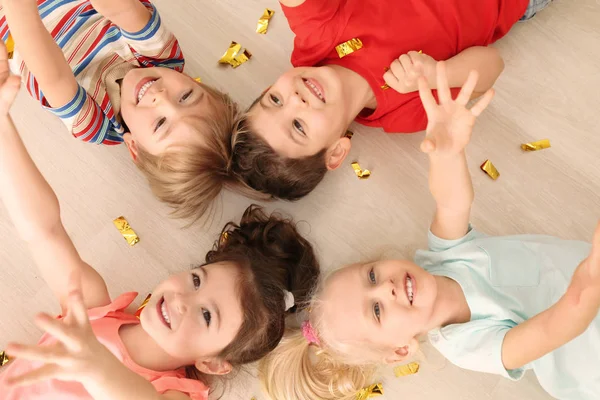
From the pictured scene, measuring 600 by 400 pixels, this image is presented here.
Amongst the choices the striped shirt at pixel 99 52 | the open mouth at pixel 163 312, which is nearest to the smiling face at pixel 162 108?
the striped shirt at pixel 99 52

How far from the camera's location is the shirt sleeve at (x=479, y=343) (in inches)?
43.9

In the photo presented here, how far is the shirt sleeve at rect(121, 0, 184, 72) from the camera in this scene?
1.26m

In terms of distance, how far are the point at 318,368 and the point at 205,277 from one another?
14.9 inches

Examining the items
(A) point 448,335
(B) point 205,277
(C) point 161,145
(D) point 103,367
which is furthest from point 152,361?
(A) point 448,335

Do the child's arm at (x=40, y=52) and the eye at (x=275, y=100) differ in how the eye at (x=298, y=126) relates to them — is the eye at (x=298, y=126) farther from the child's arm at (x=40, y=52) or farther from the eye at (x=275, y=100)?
the child's arm at (x=40, y=52)

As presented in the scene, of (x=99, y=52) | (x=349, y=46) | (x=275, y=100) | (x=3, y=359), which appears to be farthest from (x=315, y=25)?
(x=3, y=359)

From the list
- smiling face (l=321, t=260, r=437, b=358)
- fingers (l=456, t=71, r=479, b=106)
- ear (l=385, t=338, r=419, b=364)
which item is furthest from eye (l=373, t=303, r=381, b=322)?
fingers (l=456, t=71, r=479, b=106)

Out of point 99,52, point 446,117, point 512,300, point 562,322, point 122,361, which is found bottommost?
point 512,300

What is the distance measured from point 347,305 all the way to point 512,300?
14.9 inches

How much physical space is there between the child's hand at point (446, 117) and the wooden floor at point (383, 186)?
1.24ft

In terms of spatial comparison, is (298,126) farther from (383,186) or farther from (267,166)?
(383,186)

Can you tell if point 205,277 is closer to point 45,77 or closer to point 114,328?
point 114,328

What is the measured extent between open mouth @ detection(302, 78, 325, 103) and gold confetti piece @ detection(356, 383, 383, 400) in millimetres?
690

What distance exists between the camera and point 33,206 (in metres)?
1.05
